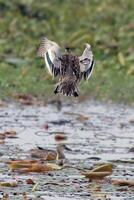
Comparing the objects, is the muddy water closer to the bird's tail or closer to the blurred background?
the bird's tail

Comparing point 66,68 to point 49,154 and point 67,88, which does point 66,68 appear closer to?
point 67,88

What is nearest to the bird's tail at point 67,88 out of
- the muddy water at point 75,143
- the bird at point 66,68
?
the bird at point 66,68

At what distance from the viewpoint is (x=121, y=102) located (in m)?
15.3

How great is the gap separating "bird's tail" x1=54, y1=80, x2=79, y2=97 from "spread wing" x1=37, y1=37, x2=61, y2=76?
0.13m

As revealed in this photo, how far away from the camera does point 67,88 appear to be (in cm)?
1004

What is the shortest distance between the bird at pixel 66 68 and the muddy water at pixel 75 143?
0.78m

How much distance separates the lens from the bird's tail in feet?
32.8

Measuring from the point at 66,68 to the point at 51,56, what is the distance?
19 cm

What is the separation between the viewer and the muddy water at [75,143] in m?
9.39

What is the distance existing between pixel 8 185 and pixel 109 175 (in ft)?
3.60

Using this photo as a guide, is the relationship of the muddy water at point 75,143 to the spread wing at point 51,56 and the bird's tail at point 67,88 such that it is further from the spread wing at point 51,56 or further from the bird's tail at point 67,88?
the spread wing at point 51,56

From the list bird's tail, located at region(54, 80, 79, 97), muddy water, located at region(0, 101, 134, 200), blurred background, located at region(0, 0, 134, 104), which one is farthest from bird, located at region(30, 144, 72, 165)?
blurred background, located at region(0, 0, 134, 104)

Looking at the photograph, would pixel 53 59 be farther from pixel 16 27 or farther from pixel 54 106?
pixel 16 27

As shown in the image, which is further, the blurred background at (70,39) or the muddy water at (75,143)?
the blurred background at (70,39)
